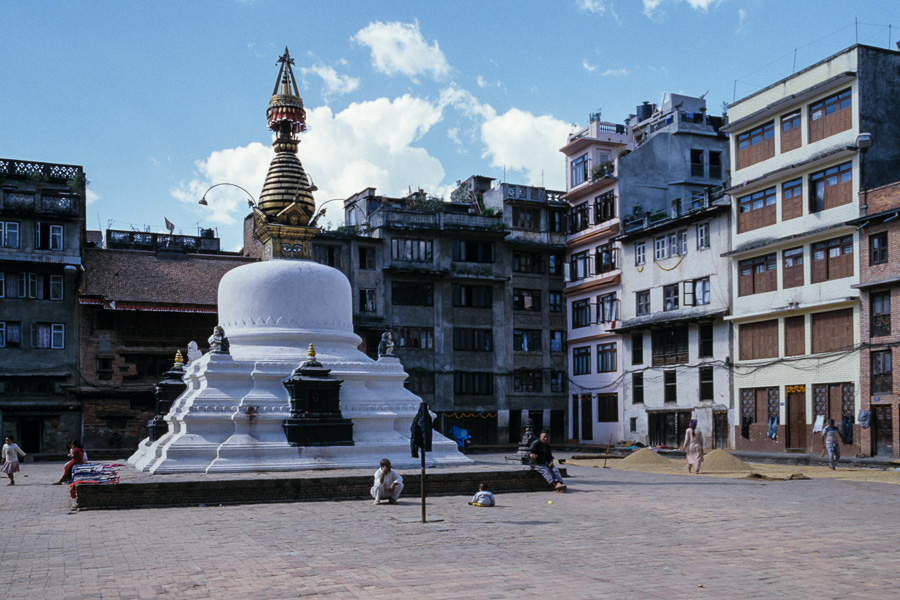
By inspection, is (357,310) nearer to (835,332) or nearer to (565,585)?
(835,332)

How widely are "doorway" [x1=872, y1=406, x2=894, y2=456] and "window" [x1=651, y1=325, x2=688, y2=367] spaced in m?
12.5

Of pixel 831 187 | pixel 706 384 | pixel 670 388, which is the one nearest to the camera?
pixel 831 187

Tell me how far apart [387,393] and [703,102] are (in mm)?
39959

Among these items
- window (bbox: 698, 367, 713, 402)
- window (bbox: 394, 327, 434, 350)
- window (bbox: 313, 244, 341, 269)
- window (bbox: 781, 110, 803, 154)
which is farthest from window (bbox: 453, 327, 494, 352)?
window (bbox: 781, 110, 803, 154)

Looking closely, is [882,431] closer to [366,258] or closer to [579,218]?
[579,218]

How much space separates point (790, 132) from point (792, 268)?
20.6ft

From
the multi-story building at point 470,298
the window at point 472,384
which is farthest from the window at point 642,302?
the window at point 472,384

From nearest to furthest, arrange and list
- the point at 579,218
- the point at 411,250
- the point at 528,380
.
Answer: the point at 411,250 → the point at 528,380 → the point at 579,218

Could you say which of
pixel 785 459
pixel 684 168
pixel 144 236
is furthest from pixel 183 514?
pixel 144 236

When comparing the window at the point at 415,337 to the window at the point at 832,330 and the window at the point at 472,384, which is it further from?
the window at the point at 832,330

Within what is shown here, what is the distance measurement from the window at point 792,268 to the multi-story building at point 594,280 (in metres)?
13.0

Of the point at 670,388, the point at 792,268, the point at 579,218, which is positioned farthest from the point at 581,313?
the point at 792,268

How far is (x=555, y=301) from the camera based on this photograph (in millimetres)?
57094

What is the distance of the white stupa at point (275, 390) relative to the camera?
21.9 m
